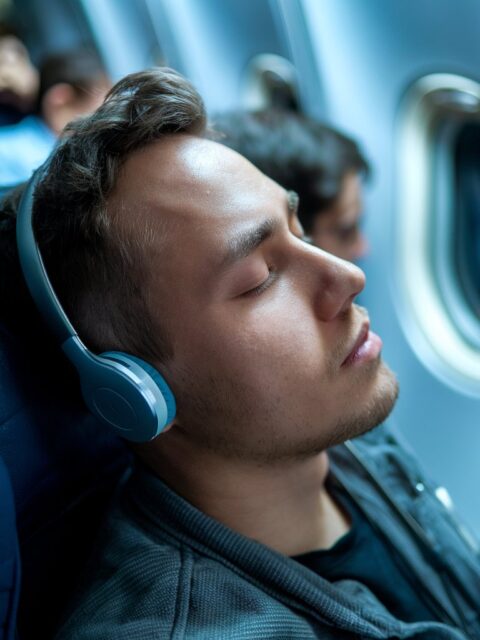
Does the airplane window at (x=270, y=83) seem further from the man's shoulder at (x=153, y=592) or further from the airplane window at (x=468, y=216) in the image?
the man's shoulder at (x=153, y=592)

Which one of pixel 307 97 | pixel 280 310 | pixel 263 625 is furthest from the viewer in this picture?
pixel 307 97

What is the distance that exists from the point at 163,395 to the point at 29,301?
34cm

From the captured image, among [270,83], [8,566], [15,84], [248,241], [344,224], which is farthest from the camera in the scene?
[15,84]

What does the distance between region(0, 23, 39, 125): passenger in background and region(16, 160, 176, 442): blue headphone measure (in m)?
3.27

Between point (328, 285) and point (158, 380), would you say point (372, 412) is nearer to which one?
point (328, 285)

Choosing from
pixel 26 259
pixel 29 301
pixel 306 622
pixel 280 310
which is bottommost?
pixel 306 622

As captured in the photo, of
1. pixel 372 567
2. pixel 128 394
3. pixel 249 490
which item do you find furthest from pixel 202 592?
pixel 372 567

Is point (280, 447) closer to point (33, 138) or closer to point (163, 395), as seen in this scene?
point (163, 395)

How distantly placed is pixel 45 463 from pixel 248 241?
559 millimetres

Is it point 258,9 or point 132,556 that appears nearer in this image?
point 132,556

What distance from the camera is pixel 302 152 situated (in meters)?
2.33

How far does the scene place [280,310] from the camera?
42.9 inches

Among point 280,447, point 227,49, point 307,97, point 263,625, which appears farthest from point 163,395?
point 227,49

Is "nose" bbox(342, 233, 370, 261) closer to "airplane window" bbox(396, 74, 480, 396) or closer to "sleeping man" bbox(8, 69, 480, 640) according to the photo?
"airplane window" bbox(396, 74, 480, 396)
